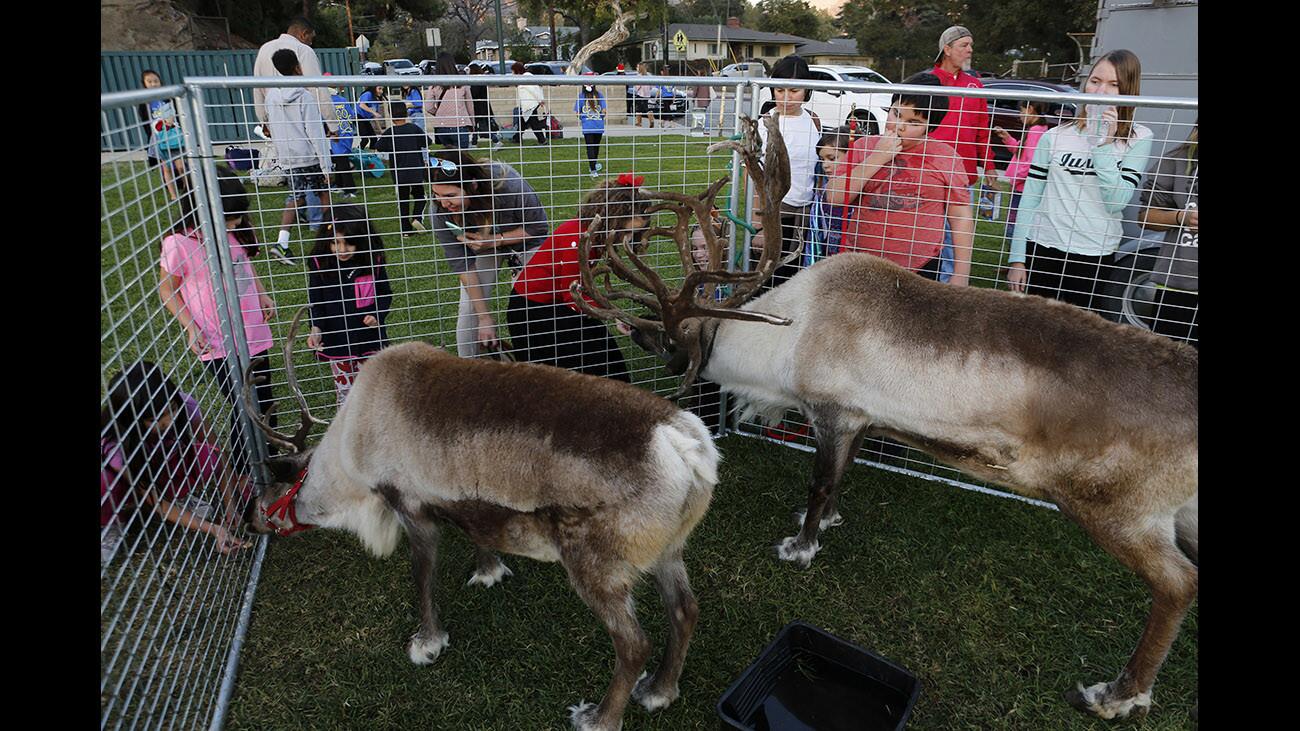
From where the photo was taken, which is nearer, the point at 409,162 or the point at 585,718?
the point at 585,718

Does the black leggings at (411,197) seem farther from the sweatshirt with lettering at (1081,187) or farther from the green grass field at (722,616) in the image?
the sweatshirt with lettering at (1081,187)

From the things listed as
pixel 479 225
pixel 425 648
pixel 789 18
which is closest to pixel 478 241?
pixel 479 225

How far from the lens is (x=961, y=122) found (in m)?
4.39

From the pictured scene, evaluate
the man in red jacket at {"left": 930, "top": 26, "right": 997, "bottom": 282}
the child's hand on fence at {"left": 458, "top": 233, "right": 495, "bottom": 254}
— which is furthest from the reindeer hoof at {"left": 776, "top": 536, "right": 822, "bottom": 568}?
the child's hand on fence at {"left": 458, "top": 233, "right": 495, "bottom": 254}

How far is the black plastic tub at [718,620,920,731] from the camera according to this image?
9.11 feet

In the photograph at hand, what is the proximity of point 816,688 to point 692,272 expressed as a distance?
1.97 metres

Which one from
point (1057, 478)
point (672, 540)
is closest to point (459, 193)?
point (672, 540)

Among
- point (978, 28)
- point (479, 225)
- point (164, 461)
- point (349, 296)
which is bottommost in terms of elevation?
point (164, 461)

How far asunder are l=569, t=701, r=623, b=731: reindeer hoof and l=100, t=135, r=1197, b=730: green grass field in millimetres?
61

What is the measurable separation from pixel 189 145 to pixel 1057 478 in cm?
398

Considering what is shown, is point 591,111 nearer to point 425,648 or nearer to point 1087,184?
point 1087,184

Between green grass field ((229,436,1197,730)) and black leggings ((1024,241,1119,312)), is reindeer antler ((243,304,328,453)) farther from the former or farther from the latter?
black leggings ((1024,241,1119,312))

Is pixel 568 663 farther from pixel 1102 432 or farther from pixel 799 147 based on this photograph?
pixel 799 147

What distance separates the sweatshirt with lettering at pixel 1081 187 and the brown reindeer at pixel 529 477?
109 inches
